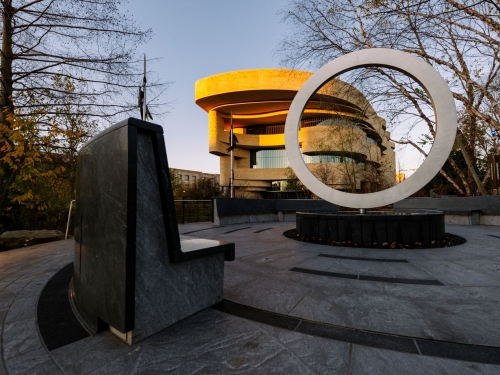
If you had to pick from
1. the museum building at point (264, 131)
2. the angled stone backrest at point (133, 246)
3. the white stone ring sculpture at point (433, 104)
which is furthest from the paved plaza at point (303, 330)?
the museum building at point (264, 131)

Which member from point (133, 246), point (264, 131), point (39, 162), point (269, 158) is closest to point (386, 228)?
point (133, 246)

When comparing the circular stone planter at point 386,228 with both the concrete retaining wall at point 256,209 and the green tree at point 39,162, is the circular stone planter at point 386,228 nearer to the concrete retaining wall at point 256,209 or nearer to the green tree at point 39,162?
the concrete retaining wall at point 256,209

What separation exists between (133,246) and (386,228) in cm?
621

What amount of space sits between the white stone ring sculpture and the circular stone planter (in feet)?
1.93

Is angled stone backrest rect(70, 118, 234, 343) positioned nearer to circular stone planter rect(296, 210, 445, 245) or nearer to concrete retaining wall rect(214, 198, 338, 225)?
circular stone planter rect(296, 210, 445, 245)

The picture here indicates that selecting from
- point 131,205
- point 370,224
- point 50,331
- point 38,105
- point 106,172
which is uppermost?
point 38,105

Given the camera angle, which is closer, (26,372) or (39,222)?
(26,372)

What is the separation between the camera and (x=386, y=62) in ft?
22.6

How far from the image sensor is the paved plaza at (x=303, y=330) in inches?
68.4

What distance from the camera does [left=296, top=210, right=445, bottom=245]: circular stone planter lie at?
6160mm

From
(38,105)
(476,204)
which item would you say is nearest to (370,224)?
(476,204)

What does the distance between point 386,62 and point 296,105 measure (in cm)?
272

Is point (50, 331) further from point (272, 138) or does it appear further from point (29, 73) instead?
point (272, 138)

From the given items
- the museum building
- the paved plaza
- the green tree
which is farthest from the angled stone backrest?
the museum building
